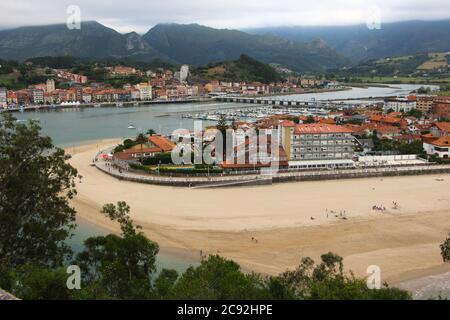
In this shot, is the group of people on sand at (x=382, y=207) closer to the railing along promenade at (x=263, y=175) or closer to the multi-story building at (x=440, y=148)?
the railing along promenade at (x=263, y=175)

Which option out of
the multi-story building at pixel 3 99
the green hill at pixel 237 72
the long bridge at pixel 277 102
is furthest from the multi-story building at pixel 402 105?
the green hill at pixel 237 72

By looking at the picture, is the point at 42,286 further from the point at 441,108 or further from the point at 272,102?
the point at 272,102

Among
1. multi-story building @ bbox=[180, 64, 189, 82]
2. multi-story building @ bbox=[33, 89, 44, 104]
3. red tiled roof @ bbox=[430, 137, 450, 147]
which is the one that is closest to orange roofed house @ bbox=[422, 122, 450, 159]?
red tiled roof @ bbox=[430, 137, 450, 147]

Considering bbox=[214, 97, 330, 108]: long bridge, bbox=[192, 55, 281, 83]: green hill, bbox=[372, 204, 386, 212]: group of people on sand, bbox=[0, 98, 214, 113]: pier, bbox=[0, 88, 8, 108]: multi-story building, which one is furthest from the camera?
bbox=[192, 55, 281, 83]: green hill

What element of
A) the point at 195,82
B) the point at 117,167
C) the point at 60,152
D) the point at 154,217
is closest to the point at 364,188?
the point at 154,217

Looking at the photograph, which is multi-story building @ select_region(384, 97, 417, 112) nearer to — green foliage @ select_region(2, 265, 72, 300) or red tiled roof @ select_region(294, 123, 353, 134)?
red tiled roof @ select_region(294, 123, 353, 134)

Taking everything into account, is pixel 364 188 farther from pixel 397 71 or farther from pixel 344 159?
pixel 397 71
